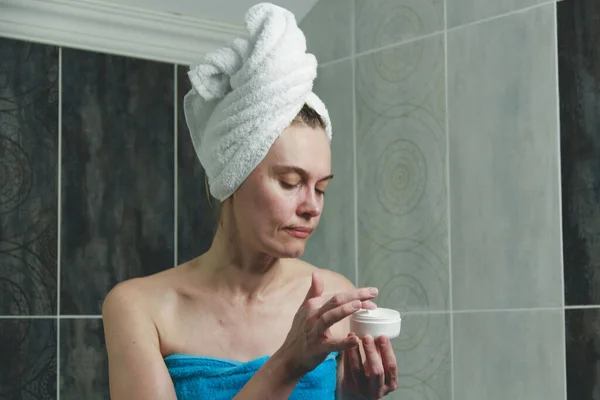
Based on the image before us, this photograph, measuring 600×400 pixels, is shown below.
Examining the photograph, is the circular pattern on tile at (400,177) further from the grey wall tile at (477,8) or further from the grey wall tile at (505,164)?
the grey wall tile at (477,8)

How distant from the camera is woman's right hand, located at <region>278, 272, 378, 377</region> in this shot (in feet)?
4.00

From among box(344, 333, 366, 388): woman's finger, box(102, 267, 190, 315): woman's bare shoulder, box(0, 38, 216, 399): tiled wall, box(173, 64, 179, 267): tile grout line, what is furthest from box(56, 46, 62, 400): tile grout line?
box(344, 333, 366, 388): woman's finger

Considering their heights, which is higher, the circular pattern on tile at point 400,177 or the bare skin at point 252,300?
the circular pattern on tile at point 400,177

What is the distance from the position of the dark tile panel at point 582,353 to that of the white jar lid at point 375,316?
66cm

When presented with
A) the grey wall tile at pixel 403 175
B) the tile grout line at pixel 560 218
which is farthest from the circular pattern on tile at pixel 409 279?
the tile grout line at pixel 560 218

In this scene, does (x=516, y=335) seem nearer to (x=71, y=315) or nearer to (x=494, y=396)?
(x=494, y=396)

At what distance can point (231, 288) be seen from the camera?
1551 millimetres

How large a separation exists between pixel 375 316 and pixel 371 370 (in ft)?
0.26

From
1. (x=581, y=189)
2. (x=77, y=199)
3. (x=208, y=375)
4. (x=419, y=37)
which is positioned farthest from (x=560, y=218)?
(x=77, y=199)

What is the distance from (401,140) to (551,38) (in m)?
0.42

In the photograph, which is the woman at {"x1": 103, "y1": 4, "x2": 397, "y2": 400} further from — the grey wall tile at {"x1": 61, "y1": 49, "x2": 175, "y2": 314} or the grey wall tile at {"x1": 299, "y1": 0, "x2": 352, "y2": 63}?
the grey wall tile at {"x1": 299, "y1": 0, "x2": 352, "y2": 63}

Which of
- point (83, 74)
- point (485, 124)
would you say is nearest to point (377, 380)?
point (485, 124)

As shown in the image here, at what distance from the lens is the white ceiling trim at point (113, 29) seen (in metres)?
2.07

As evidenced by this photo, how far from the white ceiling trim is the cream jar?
3.61 feet
